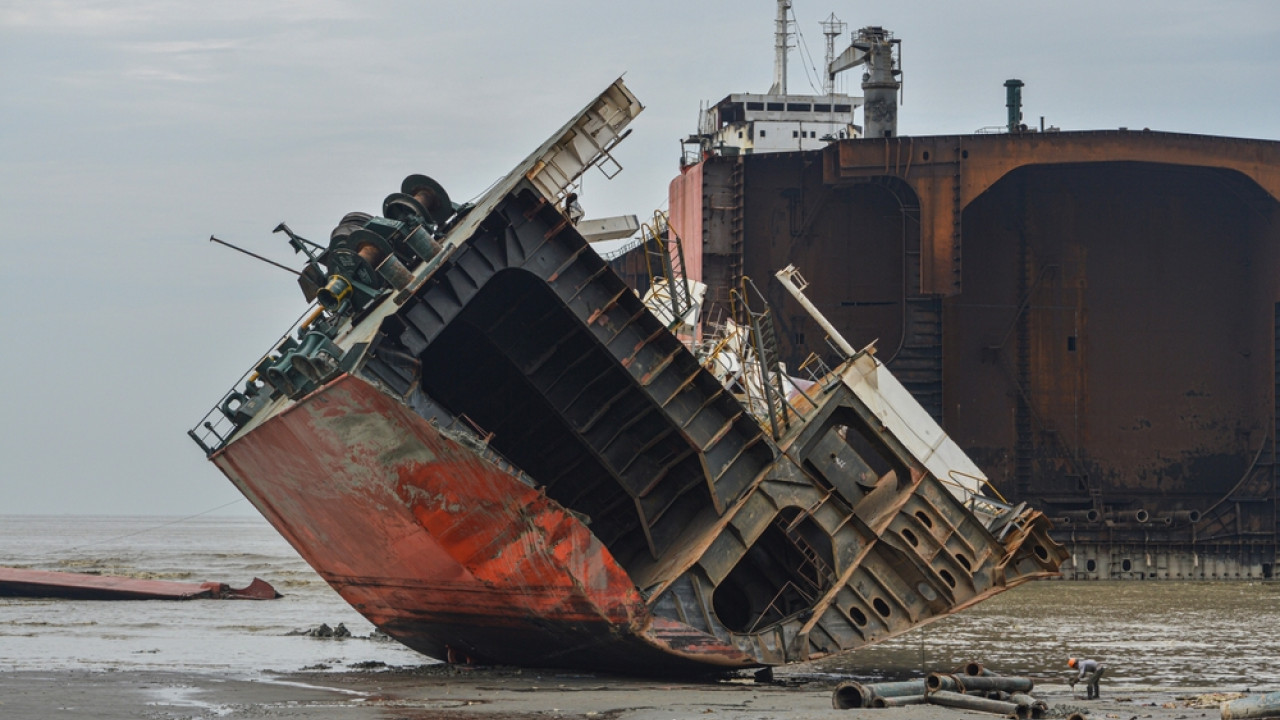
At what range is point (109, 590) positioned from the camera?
123ft

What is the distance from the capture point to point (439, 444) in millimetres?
16578

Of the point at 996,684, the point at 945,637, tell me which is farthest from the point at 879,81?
the point at 996,684

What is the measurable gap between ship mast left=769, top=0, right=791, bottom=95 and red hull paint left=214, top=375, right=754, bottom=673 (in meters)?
46.5

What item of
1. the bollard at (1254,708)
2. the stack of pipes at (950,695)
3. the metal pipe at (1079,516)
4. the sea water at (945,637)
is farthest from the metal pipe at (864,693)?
the metal pipe at (1079,516)

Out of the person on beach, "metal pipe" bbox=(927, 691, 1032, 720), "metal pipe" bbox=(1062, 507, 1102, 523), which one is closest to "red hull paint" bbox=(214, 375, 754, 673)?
the person on beach

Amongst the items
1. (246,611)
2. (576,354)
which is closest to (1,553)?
(246,611)

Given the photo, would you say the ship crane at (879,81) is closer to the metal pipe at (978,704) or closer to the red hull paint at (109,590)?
the red hull paint at (109,590)

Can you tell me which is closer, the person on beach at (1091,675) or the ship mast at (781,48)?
the person on beach at (1091,675)

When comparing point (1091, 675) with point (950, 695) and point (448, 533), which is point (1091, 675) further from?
point (448, 533)

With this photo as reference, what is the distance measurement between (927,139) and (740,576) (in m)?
23.7

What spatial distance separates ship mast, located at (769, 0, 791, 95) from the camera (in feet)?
209

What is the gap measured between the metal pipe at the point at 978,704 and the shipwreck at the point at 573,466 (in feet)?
13.2

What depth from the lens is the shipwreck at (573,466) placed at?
1722cm

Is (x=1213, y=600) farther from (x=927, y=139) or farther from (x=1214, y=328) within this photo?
(x=927, y=139)
